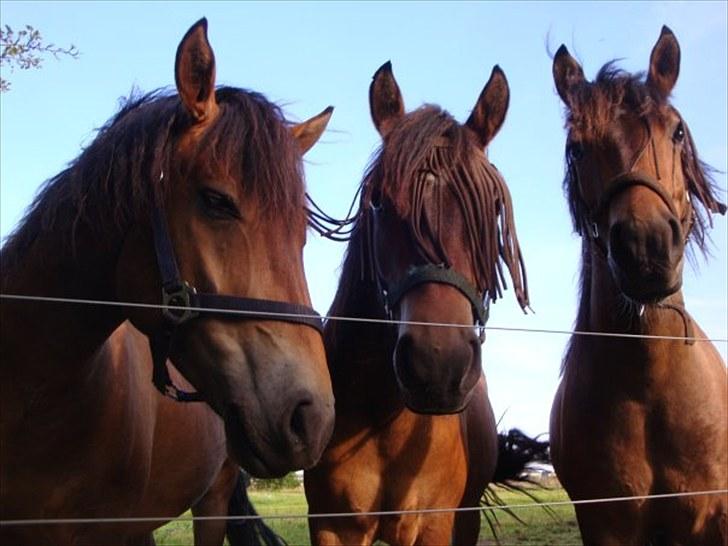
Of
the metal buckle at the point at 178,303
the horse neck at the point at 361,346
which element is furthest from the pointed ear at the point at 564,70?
the metal buckle at the point at 178,303

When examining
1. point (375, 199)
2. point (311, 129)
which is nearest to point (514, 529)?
point (375, 199)

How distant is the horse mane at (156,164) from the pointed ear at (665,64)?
6.73 feet

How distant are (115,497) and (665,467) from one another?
2147mm

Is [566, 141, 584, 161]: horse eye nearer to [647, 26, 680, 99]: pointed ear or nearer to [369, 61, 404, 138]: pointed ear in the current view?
[647, 26, 680, 99]: pointed ear

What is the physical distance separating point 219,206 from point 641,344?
6.70 feet

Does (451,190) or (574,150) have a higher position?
(574,150)

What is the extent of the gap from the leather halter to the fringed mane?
44 mm

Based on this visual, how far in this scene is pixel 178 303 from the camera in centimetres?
248

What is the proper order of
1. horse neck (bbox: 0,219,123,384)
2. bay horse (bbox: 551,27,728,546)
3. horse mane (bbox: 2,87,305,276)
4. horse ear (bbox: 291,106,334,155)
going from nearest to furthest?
horse mane (bbox: 2,87,305,276) < horse neck (bbox: 0,219,123,384) < horse ear (bbox: 291,106,334,155) < bay horse (bbox: 551,27,728,546)

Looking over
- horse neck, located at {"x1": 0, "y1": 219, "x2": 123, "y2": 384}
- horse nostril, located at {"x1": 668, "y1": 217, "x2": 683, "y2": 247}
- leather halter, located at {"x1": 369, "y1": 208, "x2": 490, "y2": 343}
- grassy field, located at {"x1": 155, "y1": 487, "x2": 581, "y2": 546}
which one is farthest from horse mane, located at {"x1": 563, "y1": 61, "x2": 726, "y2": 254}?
grassy field, located at {"x1": 155, "y1": 487, "x2": 581, "y2": 546}

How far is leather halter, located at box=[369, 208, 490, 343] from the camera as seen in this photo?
3.14 m

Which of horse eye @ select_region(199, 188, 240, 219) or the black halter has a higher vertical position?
horse eye @ select_region(199, 188, 240, 219)

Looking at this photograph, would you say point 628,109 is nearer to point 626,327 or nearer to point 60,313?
point 626,327

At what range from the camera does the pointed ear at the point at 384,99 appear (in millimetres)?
3926
